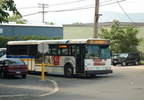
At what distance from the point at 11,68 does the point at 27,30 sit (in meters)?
50.7

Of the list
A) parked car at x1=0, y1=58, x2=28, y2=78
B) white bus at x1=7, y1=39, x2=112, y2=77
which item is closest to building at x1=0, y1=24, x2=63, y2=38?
white bus at x1=7, y1=39, x2=112, y2=77

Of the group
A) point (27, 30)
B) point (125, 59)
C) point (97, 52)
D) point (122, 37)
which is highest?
point (27, 30)

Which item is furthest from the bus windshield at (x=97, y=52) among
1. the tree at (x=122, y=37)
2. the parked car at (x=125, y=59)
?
the tree at (x=122, y=37)

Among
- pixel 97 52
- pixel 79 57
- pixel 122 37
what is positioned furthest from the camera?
Result: pixel 122 37

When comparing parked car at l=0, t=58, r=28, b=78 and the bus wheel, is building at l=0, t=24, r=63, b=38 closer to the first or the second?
A: the bus wheel

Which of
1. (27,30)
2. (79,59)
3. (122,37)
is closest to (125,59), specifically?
(122,37)

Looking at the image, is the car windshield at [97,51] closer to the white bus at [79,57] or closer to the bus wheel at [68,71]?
the white bus at [79,57]

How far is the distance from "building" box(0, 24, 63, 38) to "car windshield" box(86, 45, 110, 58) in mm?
47252

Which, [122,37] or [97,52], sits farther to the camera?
[122,37]

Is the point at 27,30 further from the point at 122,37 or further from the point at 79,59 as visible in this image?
the point at 79,59

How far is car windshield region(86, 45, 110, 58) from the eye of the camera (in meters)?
27.1

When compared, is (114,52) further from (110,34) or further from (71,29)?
(71,29)

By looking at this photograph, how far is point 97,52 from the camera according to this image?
90.4 feet

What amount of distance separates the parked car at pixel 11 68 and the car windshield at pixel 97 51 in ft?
15.4
